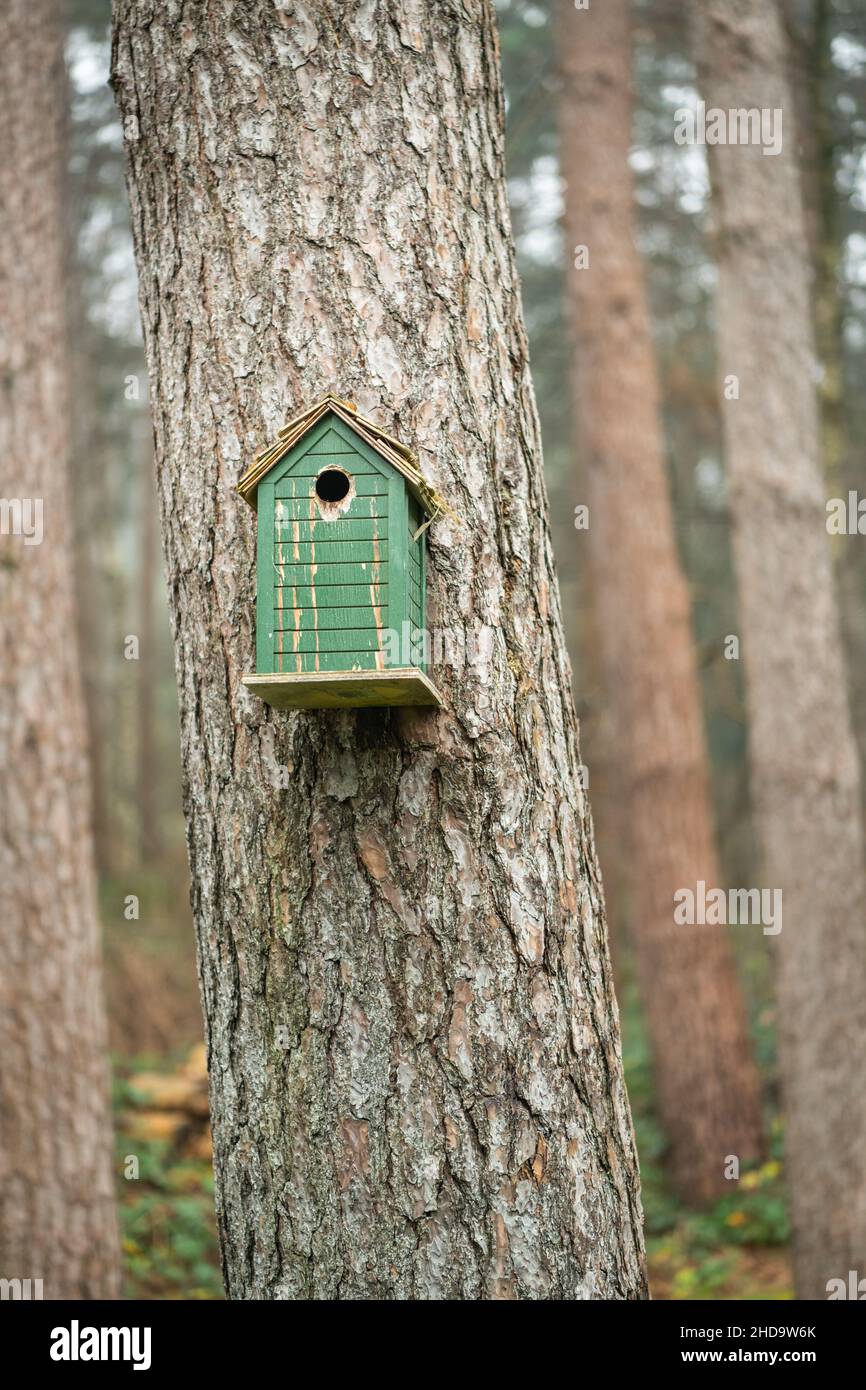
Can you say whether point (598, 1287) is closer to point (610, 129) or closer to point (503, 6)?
point (610, 129)

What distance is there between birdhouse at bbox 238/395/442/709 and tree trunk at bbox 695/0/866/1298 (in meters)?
4.47

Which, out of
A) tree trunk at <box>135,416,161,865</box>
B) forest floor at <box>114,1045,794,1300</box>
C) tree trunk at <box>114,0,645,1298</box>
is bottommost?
forest floor at <box>114,1045,794,1300</box>

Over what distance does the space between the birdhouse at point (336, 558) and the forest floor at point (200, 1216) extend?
192 inches

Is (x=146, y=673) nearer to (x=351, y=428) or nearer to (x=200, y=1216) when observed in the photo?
(x=200, y=1216)

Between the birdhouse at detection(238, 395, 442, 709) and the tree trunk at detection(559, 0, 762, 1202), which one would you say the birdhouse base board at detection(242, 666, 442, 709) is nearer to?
the birdhouse at detection(238, 395, 442, 709)

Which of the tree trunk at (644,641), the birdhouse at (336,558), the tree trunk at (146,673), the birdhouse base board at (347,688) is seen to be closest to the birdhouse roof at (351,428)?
the birdhouse at (336,558)

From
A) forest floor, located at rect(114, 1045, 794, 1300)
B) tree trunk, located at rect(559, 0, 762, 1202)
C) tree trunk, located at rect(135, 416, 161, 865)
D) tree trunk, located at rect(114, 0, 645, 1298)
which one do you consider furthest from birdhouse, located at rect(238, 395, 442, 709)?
tree trunk, located at rect(135, 416, 161, 865)

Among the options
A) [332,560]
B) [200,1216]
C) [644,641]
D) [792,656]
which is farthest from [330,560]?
[644,641]

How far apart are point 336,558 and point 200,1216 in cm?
564

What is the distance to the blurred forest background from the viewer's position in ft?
24.6

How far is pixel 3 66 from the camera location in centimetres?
550
